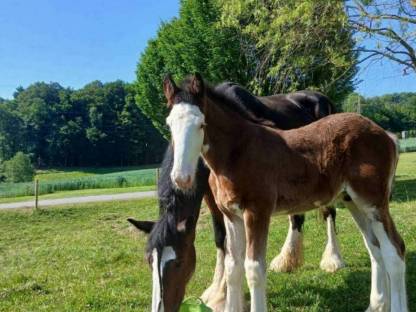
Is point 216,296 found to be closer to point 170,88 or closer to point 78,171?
point 170,88

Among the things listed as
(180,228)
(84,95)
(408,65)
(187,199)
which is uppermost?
(84,95)

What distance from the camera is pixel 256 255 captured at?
316 cm

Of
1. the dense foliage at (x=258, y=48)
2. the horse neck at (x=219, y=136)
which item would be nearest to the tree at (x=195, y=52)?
the dense foliage at (x=258, y=48)

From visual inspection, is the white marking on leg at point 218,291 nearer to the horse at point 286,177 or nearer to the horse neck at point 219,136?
the horse at point 286,177

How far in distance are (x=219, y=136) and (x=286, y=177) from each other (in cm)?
64

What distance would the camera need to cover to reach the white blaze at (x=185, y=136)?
8.85 ft

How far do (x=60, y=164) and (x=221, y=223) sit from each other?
2689 inches

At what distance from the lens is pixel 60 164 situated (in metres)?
68.1

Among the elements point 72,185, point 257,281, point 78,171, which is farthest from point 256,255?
point 78,171

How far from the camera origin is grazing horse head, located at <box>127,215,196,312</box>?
2.99 m

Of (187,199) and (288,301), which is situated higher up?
(187,199)

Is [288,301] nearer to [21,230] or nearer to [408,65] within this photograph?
[408,65]

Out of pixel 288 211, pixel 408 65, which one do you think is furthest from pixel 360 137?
pixel 408 65

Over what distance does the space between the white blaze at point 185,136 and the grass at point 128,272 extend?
2.04m
